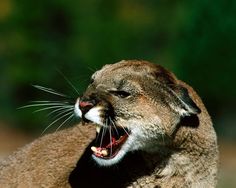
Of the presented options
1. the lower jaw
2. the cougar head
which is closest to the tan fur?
the cougar head

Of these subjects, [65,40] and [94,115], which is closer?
[94,115]

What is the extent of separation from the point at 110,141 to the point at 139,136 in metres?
0.42

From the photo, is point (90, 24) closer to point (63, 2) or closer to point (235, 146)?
point (63, 2)

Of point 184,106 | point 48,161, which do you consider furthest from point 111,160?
point 48,161

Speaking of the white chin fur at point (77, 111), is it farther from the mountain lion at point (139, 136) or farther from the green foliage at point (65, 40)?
the green foliage at point (65, 40)

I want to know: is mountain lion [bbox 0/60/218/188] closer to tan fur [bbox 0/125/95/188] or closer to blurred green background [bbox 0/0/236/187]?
tan fur [bbox 0/125/95/188]

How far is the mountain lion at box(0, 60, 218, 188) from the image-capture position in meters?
11.9

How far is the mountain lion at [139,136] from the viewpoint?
11875 mm

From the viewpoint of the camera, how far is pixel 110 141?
11992 mm

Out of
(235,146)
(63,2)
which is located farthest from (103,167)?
(63,2)

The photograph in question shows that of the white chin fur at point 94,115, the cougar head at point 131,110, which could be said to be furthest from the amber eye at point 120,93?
the white chin fur at point 94,115

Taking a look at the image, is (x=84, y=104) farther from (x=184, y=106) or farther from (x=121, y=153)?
(x=184, y=106)

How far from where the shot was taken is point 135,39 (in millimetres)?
56750

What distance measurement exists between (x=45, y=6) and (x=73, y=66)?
4.00 meters
